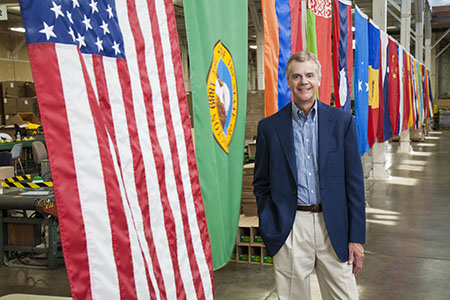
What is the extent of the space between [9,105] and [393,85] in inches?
589

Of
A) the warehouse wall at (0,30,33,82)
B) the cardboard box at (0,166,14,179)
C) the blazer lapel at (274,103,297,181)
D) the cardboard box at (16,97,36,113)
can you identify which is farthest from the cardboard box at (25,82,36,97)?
the blazer lapel at (274,103,297,181)

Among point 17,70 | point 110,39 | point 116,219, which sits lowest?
point 116,219

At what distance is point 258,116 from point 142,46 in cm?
1266

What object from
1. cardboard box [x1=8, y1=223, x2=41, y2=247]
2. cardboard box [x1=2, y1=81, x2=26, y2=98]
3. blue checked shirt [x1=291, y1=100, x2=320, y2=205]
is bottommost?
cardboard box [x1=8, y1=223, x2=41, y2=247]

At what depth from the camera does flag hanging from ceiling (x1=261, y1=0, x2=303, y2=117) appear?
445 cm

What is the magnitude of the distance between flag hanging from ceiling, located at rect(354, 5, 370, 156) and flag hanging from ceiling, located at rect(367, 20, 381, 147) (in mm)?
431

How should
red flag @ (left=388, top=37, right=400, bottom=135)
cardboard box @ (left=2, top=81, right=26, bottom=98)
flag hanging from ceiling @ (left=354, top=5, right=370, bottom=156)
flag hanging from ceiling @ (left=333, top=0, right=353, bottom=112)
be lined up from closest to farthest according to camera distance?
flag hanging from ceiling @ (left=333, top=0, right=353, bottom=112)
flag hanging from ceiling @ (left=354, top=5, right=370, bottom=156)
red flag @ (left=388, top=37, right=400, bottom=135)
cardboard box @ (left=2, top=81, right=26, bottom=98)

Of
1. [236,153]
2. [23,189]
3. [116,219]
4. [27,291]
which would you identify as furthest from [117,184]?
[23,189]

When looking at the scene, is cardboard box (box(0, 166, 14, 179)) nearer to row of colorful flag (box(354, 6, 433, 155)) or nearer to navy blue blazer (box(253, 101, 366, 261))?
row of colorful flag (box(354, 6, 433, 155))

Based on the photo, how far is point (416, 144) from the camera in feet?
74.5

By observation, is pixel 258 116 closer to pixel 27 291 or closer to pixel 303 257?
pixel 27 291

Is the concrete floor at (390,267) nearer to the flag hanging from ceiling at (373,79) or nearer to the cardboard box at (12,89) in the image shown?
the flag hanging from ceiling at (373,79)

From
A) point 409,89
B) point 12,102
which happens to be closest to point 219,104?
point 409,89

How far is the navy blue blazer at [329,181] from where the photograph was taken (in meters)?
2.99
